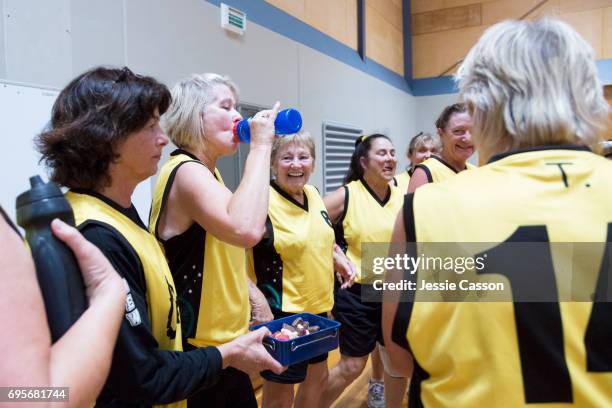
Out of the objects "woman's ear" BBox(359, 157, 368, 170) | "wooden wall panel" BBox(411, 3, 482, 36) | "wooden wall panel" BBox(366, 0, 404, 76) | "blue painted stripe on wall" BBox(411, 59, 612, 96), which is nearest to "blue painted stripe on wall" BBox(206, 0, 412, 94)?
"wooden wall panel" BBox(366, 0, 404, 76)

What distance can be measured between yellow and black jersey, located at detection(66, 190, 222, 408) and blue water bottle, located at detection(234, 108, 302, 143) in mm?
478

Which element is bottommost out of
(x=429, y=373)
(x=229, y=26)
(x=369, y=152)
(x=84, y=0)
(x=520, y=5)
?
(x=429, y=373)

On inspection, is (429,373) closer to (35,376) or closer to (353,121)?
(35,376)

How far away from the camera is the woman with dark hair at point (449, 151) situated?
2.19 metres

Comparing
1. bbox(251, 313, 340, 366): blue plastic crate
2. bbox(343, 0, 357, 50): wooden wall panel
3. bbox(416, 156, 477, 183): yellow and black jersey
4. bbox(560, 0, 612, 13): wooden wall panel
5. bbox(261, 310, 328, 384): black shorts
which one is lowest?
bbox(261, 310, 328, 384): black shorts

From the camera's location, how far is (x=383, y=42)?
584 cm

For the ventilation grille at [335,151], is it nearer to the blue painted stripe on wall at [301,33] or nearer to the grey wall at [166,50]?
the grey wall at [166,50]

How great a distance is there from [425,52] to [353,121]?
266 cm

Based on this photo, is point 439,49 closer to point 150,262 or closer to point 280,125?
point 280,125

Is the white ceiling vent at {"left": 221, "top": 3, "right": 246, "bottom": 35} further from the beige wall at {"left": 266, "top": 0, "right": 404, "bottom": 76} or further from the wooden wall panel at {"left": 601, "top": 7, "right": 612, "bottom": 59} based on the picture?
the wooden wall panel at {"left": 601, "top": 7, "right": 612, "bottom": 59}

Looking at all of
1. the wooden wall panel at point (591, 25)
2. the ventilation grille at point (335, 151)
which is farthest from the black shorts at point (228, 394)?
the wooden wall panel at point (591, 25)

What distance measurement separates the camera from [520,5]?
20.1 feet

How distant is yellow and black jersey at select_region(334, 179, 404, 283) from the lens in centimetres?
235

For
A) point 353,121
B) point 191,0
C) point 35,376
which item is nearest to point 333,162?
point 353,121
